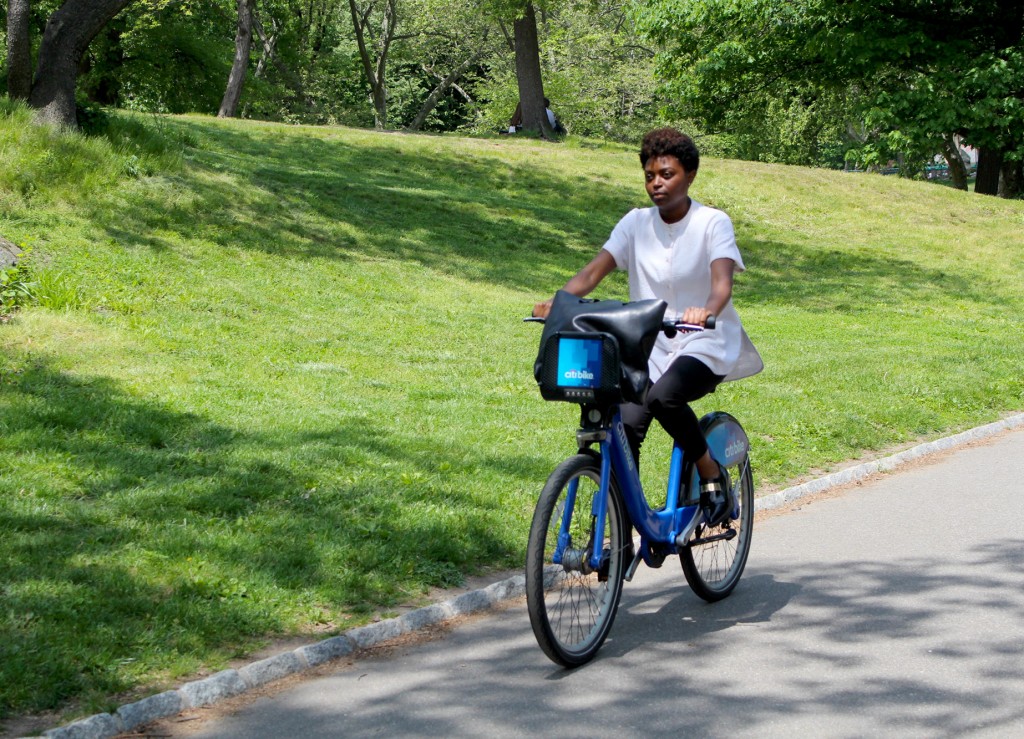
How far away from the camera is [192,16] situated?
40.1m

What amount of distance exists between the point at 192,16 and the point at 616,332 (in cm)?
3862

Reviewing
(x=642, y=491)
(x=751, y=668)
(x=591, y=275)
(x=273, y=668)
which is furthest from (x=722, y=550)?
(x=273, y=668)

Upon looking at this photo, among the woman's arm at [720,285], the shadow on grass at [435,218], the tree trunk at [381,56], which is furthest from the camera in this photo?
the tree trunk at [381,56]

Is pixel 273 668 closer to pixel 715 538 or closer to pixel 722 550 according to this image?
pixel 715 538

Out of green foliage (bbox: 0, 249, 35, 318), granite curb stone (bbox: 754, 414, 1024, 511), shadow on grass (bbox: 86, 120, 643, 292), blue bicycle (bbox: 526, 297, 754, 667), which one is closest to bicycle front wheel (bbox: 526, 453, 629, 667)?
blue bicycle (bbox: 526, 297, 754, 667)

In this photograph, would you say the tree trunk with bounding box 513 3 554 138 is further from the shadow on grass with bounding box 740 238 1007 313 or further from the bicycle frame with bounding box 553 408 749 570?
the bicycle frame with bounding box 553 408 749 570

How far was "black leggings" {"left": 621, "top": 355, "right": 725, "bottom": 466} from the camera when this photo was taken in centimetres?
528

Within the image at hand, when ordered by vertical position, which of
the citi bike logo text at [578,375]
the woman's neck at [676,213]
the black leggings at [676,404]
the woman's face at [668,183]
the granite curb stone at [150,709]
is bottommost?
the granite curb stone at [150,709]

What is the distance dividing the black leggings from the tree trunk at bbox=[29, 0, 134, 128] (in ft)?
42.3

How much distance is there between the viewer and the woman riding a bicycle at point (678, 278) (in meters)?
5.33

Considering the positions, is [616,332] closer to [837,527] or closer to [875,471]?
[837,527]

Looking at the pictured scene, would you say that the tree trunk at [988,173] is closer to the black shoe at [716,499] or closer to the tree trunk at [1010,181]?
the tree trunk at [1010,181]

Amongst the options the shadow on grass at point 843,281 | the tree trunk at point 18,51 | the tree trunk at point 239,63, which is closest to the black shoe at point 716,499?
the tree trunk at point 18,51

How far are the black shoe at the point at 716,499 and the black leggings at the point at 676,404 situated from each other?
0.92ft
